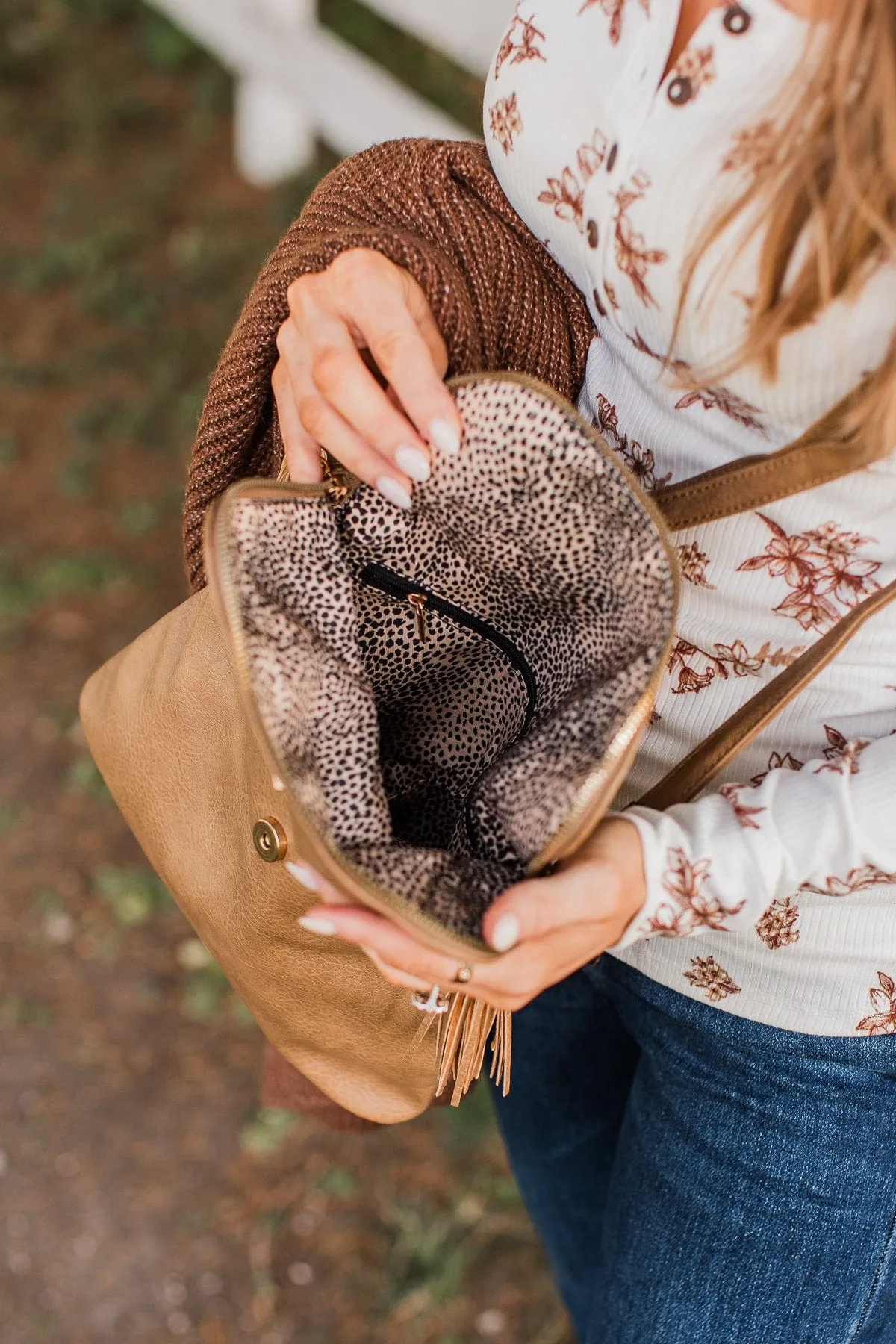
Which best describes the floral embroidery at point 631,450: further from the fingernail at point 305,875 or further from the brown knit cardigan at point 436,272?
the fingernail at point 305,875

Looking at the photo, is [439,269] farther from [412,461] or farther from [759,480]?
[759,480]

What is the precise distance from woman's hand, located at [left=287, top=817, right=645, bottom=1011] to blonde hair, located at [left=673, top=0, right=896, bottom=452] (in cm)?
35

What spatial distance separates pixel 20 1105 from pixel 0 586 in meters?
1.12

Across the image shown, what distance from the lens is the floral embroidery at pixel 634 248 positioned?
86cm

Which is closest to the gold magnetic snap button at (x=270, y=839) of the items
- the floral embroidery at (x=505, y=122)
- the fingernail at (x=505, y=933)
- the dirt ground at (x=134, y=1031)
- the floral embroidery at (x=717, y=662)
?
the fingernail at (x=505, y=933)

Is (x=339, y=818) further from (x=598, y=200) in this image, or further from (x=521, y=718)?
(x=598, y=200)

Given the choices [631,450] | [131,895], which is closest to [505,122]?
[631,450]

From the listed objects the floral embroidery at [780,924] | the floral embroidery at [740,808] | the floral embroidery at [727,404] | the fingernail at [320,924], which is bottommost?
the floral embroidery at [780,924]

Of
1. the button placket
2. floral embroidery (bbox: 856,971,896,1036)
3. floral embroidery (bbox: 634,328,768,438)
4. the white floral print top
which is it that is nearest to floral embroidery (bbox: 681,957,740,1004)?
the white floral print top

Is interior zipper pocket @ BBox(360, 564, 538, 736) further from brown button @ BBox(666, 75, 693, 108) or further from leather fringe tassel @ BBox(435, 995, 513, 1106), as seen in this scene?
brown button @ BBox(666, 75, 693, 108)

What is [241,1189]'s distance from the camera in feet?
6.70

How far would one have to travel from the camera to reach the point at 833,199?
2.48 feet

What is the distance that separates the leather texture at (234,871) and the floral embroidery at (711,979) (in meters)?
0.24

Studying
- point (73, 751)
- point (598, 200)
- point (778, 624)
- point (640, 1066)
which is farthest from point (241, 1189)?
point (598, 200)
